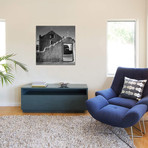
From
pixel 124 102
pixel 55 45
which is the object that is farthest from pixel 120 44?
pixel 124 102

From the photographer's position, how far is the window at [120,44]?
11.1 feet

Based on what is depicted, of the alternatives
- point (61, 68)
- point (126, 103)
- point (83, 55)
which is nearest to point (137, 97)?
point (126, 103)

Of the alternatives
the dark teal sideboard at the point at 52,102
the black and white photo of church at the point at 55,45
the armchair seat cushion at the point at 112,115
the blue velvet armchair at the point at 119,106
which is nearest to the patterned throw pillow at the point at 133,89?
the blue velvet armchair at the point at 119,106

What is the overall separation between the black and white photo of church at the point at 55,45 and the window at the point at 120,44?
3.01ft

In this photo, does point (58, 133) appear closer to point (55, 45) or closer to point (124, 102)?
point (124, 102)

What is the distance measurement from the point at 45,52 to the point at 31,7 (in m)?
1.09

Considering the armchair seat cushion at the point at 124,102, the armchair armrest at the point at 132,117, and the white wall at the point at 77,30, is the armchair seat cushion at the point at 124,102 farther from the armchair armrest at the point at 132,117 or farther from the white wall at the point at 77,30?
the white wall at the point at 77,30

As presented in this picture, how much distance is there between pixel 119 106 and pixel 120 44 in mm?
1798

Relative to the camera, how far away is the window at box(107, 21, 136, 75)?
3.38m

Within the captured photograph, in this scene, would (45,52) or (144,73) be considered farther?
(45,52)

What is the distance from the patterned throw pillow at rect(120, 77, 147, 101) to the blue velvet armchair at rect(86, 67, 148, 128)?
3.4 inches

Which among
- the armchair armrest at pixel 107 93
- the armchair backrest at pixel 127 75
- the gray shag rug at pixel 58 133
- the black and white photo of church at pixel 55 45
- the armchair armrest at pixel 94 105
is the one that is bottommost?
the gray shag rug at pixel 58 133

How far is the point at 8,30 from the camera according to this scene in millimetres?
3264

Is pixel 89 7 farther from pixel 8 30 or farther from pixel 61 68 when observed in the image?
pixel 8 30
